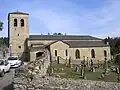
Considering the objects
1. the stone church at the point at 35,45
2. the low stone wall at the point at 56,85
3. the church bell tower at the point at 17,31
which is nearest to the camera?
the low stone wall at the point at 56,85

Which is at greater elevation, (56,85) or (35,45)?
(35,45)

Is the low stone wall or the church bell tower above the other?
the church bell tower

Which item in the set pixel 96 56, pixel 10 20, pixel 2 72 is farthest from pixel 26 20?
pixel 2 72

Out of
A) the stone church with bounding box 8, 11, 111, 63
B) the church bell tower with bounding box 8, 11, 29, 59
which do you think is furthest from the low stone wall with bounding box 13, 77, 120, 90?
the church bell tower with bounding box 8, 11, 29, 59

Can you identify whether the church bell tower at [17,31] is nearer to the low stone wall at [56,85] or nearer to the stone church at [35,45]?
the stone church at [35,45]

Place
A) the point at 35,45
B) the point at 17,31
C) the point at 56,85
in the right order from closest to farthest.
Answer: the point at 56,85 → the point at 17,31 → the point at 35,45

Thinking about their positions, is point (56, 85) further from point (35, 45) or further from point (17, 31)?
point (17, 31)

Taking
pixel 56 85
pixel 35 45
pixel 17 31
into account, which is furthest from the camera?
pixel 35 45

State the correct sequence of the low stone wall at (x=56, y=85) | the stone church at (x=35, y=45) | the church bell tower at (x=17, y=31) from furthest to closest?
the church bell tower at (x=17, y=31) → the stone church at (x=35, y=45) → the low stone wall at (x=56, y=85)

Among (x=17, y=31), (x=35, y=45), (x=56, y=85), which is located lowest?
(x=56, y=85)

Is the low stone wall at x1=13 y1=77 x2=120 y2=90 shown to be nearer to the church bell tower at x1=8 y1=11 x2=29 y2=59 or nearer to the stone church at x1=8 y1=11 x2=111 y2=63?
the stone church at x1=8 y1=11 x2=111 y2=63

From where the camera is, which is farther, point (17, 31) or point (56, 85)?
point (17, 31)

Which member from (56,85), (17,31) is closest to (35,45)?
(17,31)

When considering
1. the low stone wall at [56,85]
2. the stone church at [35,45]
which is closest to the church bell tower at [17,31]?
the stone church at [35,45]
